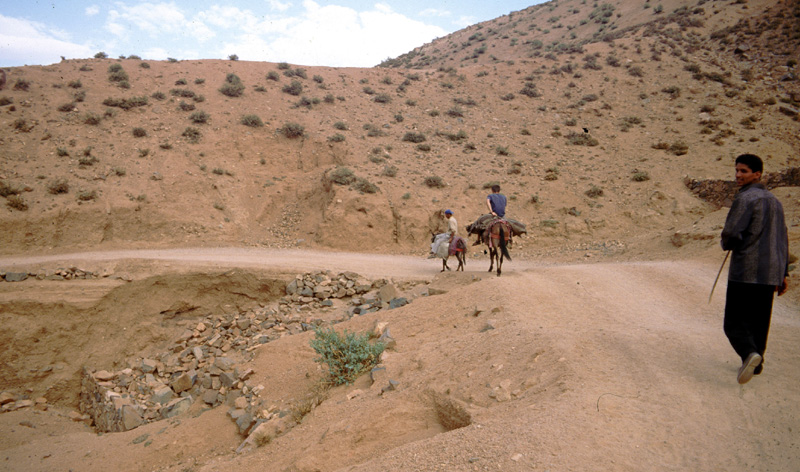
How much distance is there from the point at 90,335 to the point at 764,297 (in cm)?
1300

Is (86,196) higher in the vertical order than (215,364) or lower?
higher

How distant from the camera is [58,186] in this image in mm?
15680

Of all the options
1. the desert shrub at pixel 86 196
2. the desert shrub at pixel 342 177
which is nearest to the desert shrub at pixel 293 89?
the desert shrub at pixel 342 177

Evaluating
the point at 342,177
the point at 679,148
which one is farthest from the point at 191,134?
the point at 679,148

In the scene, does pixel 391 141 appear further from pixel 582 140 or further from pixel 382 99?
pixel 582 140

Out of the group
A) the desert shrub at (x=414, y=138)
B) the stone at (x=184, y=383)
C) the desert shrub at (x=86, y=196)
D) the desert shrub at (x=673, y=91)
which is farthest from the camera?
the desert shrub at (x=673, y=91)

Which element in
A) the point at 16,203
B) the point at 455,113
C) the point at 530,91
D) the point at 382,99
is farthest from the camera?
the point at 530,91

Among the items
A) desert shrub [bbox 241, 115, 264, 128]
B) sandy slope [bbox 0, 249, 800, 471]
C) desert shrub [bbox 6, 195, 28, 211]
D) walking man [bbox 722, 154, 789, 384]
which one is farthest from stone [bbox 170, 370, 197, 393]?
desert shrub [bbox 241, 115, 264, 128]

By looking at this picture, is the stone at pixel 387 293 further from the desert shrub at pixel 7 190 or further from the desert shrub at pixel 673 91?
the desert shrub at pixel 673 91

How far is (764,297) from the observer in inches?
152

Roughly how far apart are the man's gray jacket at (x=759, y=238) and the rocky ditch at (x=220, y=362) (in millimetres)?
4903

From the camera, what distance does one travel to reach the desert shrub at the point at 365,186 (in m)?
17.9

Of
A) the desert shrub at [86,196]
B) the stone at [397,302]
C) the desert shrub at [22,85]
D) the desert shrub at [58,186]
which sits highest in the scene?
the desert shrub at [22,85]

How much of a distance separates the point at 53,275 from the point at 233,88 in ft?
56.2
